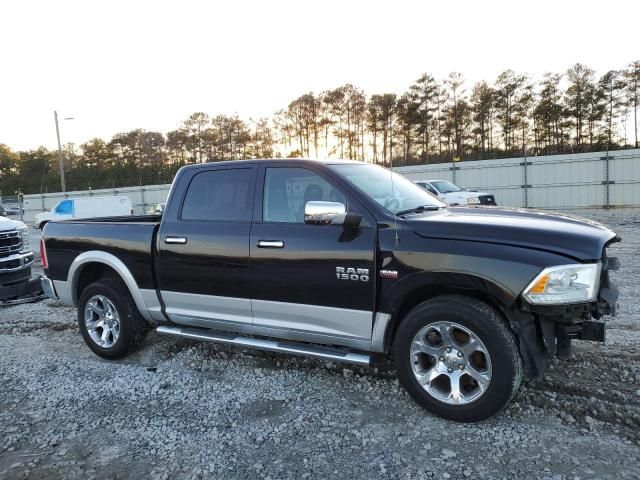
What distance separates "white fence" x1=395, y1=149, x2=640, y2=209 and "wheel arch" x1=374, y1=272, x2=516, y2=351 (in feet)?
70.5

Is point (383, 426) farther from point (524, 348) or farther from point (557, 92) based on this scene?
point (557, 92)

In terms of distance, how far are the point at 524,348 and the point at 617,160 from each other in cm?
2207

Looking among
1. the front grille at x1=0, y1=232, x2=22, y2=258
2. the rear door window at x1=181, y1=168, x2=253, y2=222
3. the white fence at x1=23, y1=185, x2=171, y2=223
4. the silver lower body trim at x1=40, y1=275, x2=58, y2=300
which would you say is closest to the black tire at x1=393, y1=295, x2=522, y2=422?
the rear door window at x1=181, y1=168, x2=253, y2=222

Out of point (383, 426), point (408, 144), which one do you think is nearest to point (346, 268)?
point (383, 426)

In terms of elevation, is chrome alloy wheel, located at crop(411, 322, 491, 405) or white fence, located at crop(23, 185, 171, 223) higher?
white fence, located at crop(23, 185, 171, 223)

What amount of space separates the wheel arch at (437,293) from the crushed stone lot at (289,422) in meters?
0.67

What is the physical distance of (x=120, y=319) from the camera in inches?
198

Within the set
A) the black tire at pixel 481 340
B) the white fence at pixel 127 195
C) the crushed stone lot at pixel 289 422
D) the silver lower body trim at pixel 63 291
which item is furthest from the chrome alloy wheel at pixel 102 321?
the white fence at pixel 127 195

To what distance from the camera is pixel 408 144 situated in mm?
48656

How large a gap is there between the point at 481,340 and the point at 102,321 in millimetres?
3744

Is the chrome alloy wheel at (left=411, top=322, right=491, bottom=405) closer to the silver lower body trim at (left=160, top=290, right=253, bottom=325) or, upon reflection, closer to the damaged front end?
the damaged front end

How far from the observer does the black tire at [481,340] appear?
3.29 m

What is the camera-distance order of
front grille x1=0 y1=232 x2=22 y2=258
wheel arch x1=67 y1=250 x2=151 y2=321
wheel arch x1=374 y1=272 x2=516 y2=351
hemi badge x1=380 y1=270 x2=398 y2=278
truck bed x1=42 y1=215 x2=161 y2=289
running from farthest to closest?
front grille x1=0 y1=232 x2=22 y2=258, wheel arch x1=67 y1=250 x2=151 y2=321, truck bed x1=42 y1=215 x2=161 y2=289, hemi badge x1=380 y1=270 x2=398 y2=278, wheel arch x1=374 y1=272 x2=516 y2=351

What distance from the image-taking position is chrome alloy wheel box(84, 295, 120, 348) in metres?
5.12
